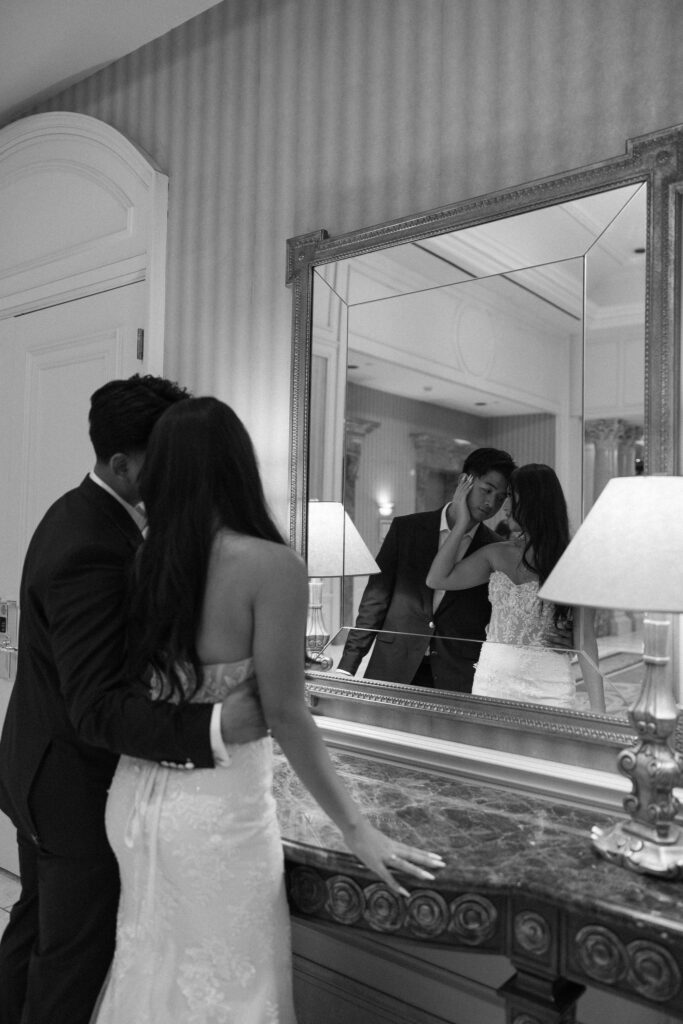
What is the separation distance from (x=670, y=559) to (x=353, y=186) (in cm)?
146

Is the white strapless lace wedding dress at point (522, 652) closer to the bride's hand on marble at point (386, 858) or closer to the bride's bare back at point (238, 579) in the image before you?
the bride's hand on marble at point (386, 858)

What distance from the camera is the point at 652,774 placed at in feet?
4.94

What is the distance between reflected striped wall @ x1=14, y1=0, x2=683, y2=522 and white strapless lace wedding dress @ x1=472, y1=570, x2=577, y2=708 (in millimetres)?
784

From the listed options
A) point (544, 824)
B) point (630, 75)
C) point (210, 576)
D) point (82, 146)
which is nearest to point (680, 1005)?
point (544, 824)

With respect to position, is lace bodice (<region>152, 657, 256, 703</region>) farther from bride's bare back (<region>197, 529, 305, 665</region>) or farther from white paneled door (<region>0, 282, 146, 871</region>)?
white paneled door (<region>0, 282, 146, 871</region>)

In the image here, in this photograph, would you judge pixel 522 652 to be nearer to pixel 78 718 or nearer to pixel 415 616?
pixel 415 616

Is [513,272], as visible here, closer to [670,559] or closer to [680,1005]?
[670,559]

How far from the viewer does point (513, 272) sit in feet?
6.50

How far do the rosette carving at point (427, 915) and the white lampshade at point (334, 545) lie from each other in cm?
87

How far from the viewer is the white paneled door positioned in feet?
9.90

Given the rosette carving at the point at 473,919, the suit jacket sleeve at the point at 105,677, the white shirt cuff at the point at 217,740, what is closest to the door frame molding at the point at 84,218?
the suit jacket sleeve at the point at 105,677

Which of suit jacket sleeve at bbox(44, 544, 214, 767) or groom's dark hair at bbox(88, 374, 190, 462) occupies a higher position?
groom's dark hair at bbox(88, 374, 190, 462)

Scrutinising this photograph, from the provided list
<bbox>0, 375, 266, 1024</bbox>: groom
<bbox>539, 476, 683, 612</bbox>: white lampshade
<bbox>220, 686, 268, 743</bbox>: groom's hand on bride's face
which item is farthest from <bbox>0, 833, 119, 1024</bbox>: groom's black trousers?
<bbox>539, 476, 683, 612</bbox>: white lampshade

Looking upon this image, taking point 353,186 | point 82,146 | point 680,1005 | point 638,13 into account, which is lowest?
point 680,1005
